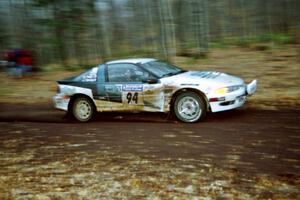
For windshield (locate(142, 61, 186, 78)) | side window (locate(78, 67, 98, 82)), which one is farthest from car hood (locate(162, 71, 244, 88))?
side window (locate(78, 67, 98, 82))

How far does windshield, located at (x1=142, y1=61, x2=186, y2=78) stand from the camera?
8.33 metres

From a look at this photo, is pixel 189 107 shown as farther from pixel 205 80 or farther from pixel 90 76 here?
pixel 90 76

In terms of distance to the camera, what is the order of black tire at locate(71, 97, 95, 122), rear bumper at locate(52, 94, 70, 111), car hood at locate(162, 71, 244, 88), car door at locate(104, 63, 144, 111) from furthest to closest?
rear bumper at locate(52, 94, 70, 111)
black tire at locate(71, 97, 95, 122)
car door at locate(104, 63, 144, 111)
car hood at locate(162, 71, 244, 88)

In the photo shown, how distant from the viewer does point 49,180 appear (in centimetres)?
521

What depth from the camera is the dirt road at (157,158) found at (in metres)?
4.58

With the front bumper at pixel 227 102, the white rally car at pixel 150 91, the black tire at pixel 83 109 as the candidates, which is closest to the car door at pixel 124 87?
the white rally car at pixel 150 91

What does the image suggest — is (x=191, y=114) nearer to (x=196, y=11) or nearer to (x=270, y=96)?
(x=270, y=96)

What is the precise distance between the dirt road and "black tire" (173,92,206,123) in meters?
0.21

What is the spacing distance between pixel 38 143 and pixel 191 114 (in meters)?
3.09

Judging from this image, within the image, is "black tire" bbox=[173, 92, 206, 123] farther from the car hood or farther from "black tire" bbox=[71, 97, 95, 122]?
"black tire" bbox=[71, 97, 95, 122]

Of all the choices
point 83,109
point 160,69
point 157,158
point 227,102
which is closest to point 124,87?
point 160,69

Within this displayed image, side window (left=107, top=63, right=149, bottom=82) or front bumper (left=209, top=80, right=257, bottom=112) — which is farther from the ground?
side window (left=107, top=63, right=149, bottom=82)

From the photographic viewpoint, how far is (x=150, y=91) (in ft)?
26.7

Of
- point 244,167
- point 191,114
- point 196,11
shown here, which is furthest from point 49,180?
point 196,11
